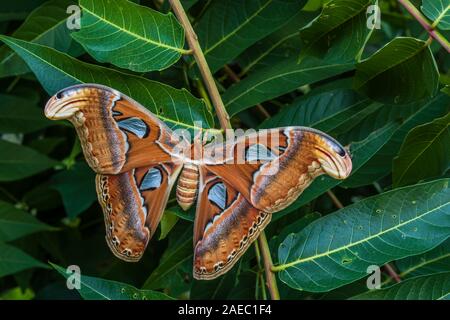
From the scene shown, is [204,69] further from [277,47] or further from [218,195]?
[277,47]

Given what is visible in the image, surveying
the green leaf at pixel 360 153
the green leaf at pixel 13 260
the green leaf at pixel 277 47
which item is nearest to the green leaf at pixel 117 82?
the green leaf at pixel 360 153

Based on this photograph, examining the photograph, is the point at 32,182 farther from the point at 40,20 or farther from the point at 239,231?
the point at 239,231

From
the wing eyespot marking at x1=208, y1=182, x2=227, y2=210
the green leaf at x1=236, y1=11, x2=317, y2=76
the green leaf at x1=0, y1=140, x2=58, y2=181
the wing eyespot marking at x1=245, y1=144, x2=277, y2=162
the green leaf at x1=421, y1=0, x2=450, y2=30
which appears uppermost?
the green leaf at x1=236, y1=11, x2=317, y2=76

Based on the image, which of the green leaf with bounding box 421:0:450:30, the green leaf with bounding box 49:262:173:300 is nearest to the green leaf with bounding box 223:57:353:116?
the green leaf with bounding box 421:0:450:30

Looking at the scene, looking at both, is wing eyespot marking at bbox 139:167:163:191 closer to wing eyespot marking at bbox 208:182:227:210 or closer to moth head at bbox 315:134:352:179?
wing eyespot marking at bbox 208:182:227:210

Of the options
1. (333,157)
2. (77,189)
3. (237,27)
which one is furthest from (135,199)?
(77,189)
